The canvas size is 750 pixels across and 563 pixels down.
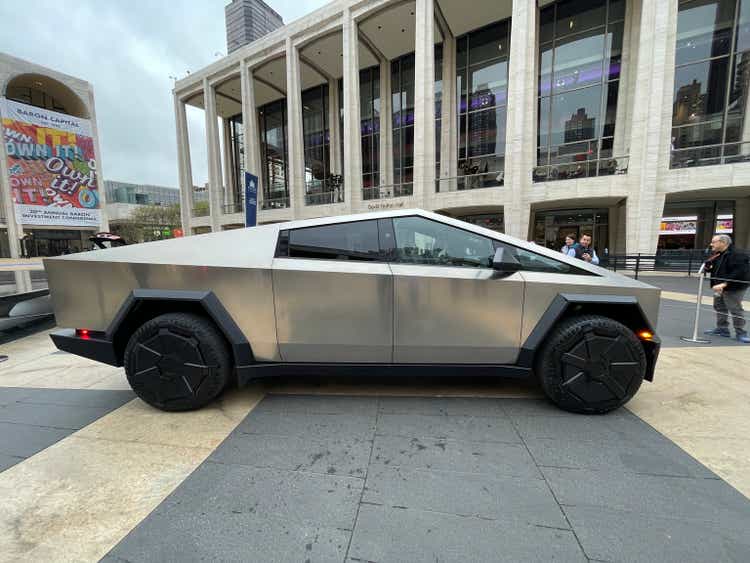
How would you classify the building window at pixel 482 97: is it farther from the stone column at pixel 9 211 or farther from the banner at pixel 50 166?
the stone column at pixel 9 211

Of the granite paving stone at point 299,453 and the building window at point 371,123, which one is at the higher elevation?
the building window at point 371,123

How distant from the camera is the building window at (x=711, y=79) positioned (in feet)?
47.3

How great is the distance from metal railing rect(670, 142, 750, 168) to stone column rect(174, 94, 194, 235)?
1314 inches

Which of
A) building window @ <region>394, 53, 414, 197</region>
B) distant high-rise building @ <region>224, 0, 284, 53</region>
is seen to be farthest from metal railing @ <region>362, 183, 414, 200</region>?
distant high-rise building @ <region>224, 0, 284, 53</region>

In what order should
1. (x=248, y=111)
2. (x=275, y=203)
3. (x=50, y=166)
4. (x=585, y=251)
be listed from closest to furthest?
(x=585, y=251), (x=248, y=111), (x=275, y=203), (x=50, y=166)

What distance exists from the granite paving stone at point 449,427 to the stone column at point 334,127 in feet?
80.1

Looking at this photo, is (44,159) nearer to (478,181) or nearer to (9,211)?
(9,211)

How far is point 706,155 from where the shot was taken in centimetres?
1407

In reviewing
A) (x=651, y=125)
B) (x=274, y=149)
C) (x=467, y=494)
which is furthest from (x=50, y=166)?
(x=651, y=125)

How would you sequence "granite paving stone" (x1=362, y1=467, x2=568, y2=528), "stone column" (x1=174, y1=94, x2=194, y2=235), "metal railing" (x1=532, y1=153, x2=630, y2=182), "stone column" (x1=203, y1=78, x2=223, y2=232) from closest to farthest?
"granite paving stone" (x1=362, y1=467, x2=568, y2=528) < "metal railing" (x1=532, y1=153, x2=630, y2=182) < "stone column" (x1=203, y1=78, x2=223, y2=232) < "stone column" (x1=174, y1=94, x2=194, y2=235)

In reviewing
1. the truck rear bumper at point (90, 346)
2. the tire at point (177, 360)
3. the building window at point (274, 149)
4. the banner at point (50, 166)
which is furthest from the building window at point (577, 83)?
the banner at point (50, 166)

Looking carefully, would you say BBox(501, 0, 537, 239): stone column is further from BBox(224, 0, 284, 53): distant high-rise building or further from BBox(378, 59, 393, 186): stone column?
BBox(224, 0, 284, 53): distant high-rise building

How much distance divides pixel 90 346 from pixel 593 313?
4.10 m

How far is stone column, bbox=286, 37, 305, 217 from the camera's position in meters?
21.1
